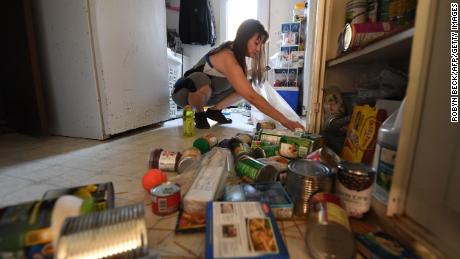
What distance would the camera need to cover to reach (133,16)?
4.52 ft

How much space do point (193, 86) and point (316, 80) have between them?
907 millimetres

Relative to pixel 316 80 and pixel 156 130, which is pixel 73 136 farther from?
pixel 316 80

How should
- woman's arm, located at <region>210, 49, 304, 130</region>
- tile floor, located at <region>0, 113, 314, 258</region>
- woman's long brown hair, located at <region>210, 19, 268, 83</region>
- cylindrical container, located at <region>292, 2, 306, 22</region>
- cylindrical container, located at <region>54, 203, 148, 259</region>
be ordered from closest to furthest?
cylindrical container, located at <region>54, 203, 148, 259</region>, tile floor, located at <region>0, 113, 314, 258</region>, woman's arm, located at <region>210, 49, 304, 130</region>, woman's long brown hair, located at <region>210, 19, 268, 83</region>, cylindrical container, located at <region>292, 2, 306, 22</region>

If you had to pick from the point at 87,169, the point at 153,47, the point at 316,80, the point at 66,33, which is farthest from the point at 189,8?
the point at 87,169

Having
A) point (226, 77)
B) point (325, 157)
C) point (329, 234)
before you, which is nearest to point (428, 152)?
point (329, 234)

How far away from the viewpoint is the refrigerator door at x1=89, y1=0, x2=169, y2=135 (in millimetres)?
1220

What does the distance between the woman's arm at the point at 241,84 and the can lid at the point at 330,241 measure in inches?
30.2

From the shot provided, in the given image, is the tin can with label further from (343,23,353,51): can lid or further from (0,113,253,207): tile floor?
(0,113,253,207): tile floor

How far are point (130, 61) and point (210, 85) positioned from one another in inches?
22.8

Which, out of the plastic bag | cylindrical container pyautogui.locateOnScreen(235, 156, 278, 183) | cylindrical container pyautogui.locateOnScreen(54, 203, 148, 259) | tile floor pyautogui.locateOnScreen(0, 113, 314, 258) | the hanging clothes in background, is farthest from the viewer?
the hanging clothes in background


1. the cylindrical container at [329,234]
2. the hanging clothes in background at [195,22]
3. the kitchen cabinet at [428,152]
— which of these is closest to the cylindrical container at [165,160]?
the cylindrical container at [329,234]

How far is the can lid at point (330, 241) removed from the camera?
0.39m

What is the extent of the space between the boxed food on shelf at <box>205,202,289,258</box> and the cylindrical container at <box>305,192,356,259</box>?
0.07 m

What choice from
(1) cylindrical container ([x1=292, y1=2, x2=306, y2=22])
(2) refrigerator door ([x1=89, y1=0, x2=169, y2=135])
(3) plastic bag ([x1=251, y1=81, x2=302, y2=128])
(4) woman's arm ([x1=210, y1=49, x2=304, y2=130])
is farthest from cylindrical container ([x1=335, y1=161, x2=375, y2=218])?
(1) cylindrical container ([x1=292, y1=2, x2=306, y2=22])
